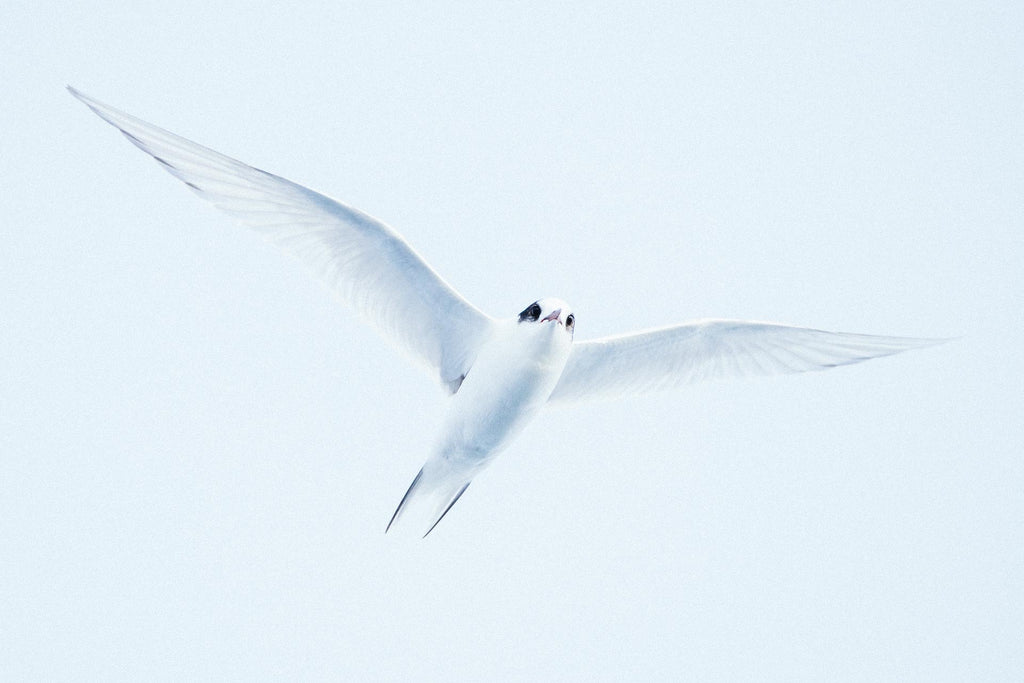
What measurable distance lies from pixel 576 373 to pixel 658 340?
2.71 ft

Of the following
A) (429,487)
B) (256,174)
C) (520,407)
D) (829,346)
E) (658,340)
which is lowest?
(429,487)

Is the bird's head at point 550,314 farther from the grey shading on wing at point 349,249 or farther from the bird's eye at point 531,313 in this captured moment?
the grey shading on wing at point 349,249

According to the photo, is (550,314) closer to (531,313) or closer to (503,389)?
(531,313)

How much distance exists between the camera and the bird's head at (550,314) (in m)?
9.66

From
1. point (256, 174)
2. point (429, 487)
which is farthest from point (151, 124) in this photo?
point (429, 487)

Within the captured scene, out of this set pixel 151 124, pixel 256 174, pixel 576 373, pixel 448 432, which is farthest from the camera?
pixel 576 373

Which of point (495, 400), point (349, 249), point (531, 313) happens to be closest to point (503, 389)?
point (495, 400)

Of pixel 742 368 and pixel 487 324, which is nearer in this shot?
pixel 487 324

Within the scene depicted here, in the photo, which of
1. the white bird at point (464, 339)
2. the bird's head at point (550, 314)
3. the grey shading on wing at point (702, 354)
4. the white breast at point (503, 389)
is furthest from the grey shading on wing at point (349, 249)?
the grey shading on wing at point (702, 354)

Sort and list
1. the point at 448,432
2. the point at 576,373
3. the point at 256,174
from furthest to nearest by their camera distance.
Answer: the point at 576,373 < the point at 448,432 < the point at 256,174

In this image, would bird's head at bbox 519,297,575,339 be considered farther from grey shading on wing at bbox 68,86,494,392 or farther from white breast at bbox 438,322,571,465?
grey shading on wing at bbox 68,86,494,392

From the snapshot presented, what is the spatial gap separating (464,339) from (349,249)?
1.34 meters

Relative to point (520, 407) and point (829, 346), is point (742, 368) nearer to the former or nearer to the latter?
point (829, 346)

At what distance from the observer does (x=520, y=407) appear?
9.98 metres
